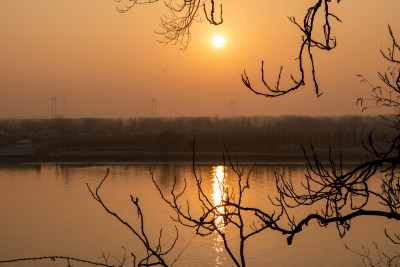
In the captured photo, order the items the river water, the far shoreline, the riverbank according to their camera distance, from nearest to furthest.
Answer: the river water
the far shoreline
the riverbank

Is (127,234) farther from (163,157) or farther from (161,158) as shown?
(163,157)

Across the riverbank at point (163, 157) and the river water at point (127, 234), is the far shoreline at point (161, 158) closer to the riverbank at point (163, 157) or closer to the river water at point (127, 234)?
the riverbank at point (163, 157)

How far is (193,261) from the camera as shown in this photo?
18.2 metres

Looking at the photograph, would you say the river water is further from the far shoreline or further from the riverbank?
the riverbank

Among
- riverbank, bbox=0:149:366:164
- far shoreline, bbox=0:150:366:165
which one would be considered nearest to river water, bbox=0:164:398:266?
far shoreline, bbox=0:150:366:165

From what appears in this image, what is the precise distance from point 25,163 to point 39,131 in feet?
102

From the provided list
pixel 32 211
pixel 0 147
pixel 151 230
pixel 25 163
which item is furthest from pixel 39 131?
pixel 151 230

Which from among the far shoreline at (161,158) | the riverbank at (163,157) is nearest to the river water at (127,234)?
the far shoreline at (161,158)

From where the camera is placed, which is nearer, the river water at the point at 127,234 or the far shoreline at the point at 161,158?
the river water at the point at 127,234

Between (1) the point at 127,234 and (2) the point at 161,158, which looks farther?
(2) the point at 161,158

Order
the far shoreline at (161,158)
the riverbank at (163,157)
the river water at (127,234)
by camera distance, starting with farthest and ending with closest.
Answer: the riverbank at (163,157), the far shoreline at (161,158), the river water at (127,234)

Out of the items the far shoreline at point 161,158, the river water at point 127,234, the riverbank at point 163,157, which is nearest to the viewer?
the river water at point 127,234

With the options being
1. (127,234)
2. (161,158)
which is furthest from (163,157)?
(127,234)

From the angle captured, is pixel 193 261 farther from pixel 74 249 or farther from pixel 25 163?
pixel 25 163
